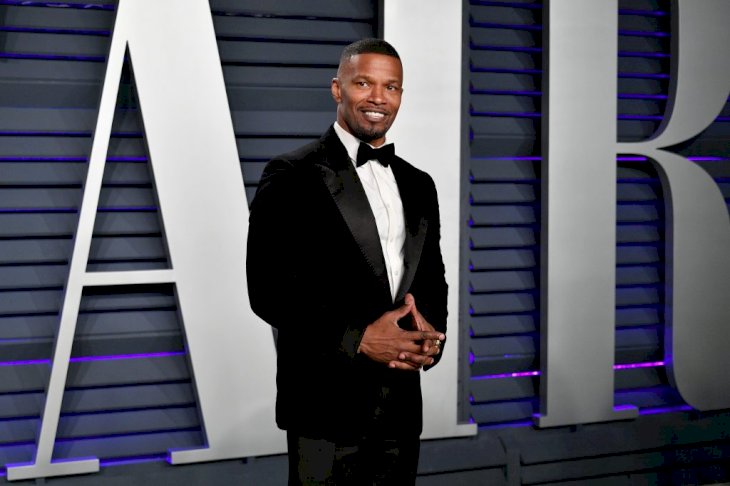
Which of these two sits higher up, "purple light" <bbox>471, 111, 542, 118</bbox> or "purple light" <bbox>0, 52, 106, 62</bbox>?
"purple light" <bbox>0, 52, 106, 62</bbox>

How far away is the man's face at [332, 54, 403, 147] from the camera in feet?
7.20

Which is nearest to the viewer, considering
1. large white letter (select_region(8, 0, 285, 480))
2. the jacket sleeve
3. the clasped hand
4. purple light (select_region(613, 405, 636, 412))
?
the clasped hand

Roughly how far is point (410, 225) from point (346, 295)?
10.2 inches

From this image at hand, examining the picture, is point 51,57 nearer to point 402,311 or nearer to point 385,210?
point 385,210

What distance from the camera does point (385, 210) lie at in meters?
2.29

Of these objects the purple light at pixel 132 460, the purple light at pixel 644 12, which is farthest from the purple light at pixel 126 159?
the purple light at pixel 644 12

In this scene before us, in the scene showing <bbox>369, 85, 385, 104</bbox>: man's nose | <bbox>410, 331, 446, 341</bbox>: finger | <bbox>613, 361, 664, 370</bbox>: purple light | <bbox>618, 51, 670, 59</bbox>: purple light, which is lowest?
<bbox>613, 361, 664, 370</bbox>: purple light

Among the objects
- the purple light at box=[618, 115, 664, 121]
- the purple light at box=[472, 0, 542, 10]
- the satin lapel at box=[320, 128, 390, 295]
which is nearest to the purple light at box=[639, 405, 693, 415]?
the purple light at box=[618, 115, 664, 121]

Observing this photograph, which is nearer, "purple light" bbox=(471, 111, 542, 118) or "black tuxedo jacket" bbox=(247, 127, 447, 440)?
"black tuxedo jacket" bbox=(247, 127, 447, 440)

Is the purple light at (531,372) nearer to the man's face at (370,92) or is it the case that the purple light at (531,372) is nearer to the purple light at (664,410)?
the purple light at (664,410)

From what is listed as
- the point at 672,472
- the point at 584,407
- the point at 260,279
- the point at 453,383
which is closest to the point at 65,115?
the point at 260,279

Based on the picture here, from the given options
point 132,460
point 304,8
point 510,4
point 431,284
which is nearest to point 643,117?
point 510,4

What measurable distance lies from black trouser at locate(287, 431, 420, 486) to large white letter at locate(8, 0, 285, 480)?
1116 mm

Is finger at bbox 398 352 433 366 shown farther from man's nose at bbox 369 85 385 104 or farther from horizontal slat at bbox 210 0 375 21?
horizontal slat at bbox 210 0 375 21
